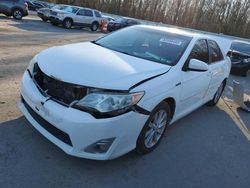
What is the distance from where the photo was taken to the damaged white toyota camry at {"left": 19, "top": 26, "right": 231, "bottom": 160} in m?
3.38

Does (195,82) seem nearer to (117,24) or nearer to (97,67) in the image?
(97,67)

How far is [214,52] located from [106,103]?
11.1ft

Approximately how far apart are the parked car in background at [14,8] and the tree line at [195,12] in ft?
69.8

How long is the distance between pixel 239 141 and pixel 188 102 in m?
1.21

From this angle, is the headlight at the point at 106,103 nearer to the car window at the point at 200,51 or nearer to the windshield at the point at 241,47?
the car window at the point at 200,51

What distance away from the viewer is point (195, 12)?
37594mm

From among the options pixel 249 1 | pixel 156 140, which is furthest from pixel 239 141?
pixel 249 1

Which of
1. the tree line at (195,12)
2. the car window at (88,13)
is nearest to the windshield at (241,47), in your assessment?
the car window at (88,13)

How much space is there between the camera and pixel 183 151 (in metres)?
4.61

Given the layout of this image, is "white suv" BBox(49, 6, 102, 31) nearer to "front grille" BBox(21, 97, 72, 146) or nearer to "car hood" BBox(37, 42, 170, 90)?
"car hood" BBox(37, 42, 170, 90)

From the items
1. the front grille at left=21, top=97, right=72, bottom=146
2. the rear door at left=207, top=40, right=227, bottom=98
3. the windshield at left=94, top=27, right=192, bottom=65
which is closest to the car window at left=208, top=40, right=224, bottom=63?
the rear door at left=207, top=40, right=227, bottom=98

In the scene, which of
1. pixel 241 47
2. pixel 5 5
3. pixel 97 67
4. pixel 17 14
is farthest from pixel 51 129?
pixel 17 14

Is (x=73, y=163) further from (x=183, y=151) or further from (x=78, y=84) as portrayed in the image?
(x=183, y=151)

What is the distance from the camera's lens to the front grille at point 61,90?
349 cm
